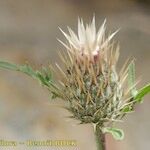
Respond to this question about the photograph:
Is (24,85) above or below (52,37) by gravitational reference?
below

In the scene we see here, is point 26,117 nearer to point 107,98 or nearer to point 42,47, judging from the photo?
point 42,47

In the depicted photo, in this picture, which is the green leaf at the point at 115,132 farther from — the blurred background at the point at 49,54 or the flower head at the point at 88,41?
the blurred background at the point at 49,54

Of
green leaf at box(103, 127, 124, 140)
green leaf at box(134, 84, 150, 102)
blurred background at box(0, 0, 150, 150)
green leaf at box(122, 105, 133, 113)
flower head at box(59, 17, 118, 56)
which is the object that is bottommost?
green leaf at box(103, 127, 124, 140)

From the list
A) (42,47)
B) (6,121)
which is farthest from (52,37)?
(6,121)

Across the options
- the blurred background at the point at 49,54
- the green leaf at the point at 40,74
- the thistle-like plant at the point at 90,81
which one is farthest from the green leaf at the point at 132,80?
the blurred background at the point at 49,54

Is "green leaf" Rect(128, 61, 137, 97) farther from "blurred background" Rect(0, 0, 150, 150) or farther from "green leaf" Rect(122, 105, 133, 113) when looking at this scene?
"blurred background" Rect(0, 0, 150, 150)

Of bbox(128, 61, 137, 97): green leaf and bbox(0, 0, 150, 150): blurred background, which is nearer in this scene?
bbox(128, 61, 137, 97): green leaf

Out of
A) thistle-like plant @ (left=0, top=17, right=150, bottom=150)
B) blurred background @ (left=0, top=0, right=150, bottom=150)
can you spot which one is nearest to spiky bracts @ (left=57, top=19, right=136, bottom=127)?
thistle-like plant @ (left=0, top=17, right=150, bottom=150)
